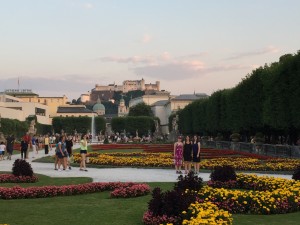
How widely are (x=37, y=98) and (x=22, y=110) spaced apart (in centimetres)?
5877

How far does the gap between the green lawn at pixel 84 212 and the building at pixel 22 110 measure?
74509 mm

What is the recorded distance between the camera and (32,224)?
34.6 feet

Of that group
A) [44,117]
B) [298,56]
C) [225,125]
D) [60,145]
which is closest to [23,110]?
[44,117]

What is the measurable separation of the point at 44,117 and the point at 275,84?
291 feet

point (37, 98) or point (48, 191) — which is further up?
point (37, 98)

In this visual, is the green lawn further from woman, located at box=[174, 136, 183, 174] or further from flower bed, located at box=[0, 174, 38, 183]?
woman, located at box=[174, 136, 183, 174]

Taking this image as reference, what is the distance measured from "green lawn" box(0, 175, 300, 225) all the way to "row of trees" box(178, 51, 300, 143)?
2951 cm

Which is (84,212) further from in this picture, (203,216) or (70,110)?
(70,110)

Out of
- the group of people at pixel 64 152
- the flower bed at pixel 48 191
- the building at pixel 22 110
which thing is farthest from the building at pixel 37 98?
the flower bed at pixel 48 191

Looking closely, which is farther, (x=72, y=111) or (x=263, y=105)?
(x=72, y=111)

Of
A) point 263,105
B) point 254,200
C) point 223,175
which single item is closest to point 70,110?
point 263,105

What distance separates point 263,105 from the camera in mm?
46781

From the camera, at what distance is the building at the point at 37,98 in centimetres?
15850

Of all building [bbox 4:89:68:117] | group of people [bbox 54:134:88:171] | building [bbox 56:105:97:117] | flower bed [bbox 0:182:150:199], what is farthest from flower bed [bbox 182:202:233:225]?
building [bbox 56:105:97:117]
